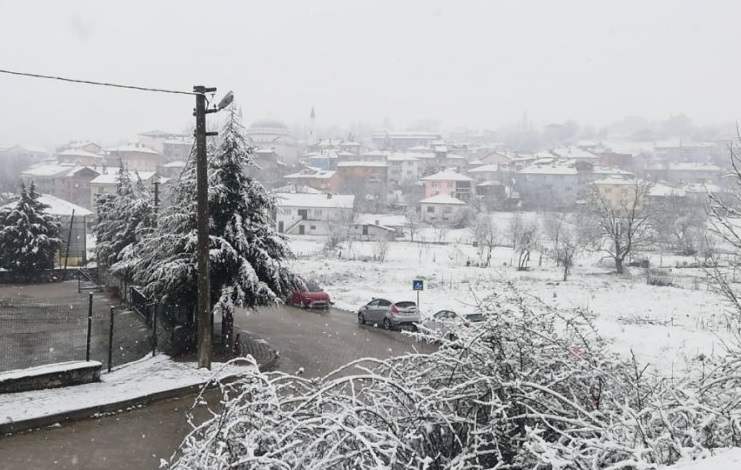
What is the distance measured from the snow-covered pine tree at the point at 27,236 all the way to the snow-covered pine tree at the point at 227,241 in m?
21.2

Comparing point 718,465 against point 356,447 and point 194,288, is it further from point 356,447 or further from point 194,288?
point 194,288

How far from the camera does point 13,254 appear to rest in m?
34.8

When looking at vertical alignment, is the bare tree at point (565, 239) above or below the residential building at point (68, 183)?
below

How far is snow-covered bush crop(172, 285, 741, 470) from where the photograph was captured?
409 centimetres

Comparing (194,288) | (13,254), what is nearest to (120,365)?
(194,288)

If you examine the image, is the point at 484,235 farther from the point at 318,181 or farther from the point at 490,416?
the point at 490,416

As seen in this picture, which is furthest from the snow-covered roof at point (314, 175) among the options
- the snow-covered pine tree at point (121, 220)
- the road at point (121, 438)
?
the road at point (121, 438)

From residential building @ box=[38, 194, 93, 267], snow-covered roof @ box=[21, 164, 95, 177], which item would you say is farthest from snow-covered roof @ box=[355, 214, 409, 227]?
snow-covered roof @ box=[21, 164, 95, 177]

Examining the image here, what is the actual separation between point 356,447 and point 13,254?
36.4 meters

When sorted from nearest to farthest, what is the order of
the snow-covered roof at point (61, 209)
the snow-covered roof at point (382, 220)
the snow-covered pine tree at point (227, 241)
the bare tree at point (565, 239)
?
1. the snow-covered pine tree at point (227, 241)
2. the bare tree at point (565, 239)
3. the snow-covered roof at point (61, 209)
4. the snow-covered roof at point (382, 220)

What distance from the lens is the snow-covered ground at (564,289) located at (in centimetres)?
2075

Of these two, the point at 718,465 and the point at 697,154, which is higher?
the point at 697,154

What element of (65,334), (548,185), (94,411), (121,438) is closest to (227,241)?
(94,411)

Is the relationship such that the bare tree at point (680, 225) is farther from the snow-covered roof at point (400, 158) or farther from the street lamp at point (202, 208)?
the snow-covered roof at point (400, 158)
